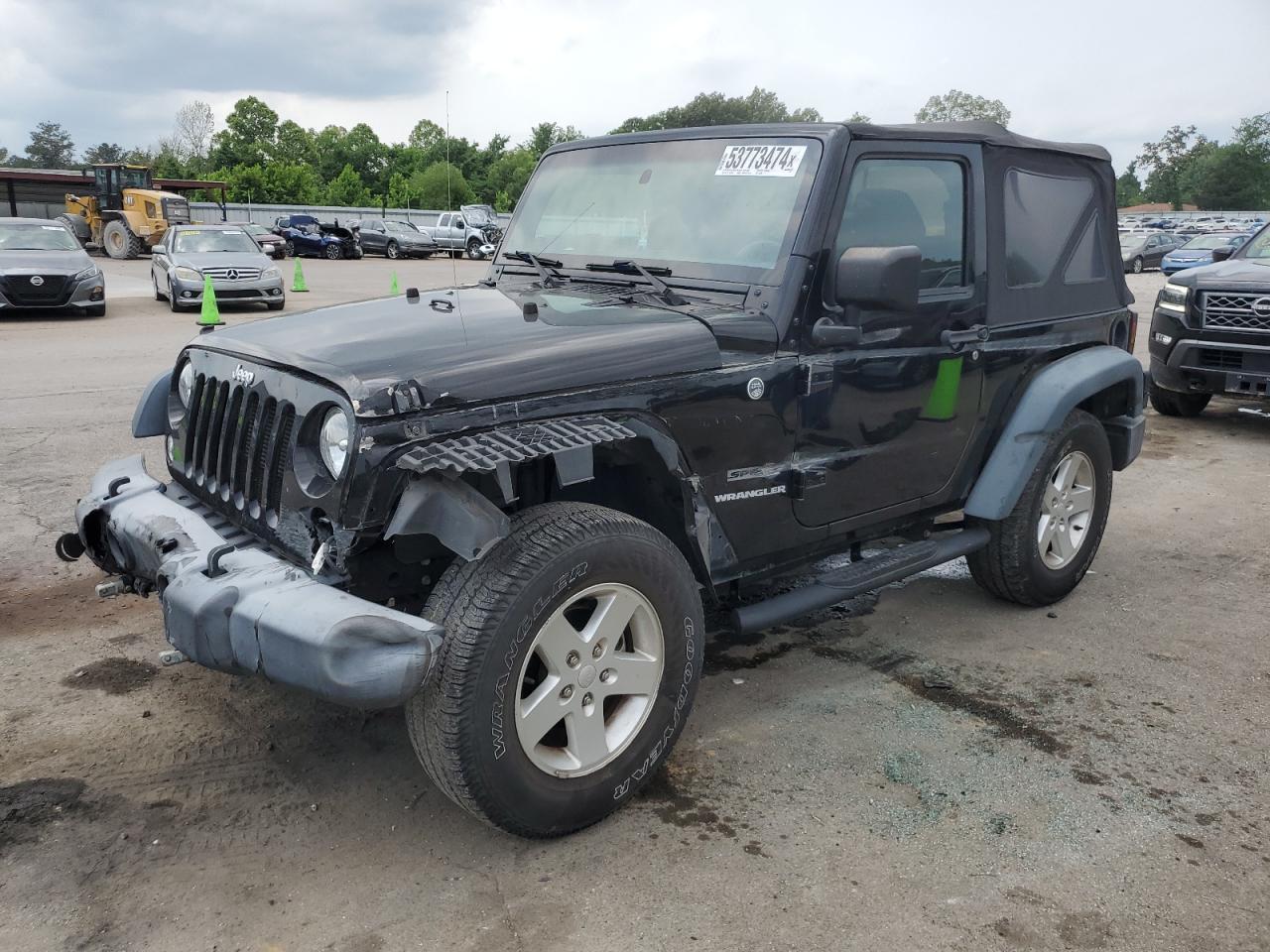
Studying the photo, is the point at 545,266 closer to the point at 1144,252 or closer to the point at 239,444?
the point at 239,444

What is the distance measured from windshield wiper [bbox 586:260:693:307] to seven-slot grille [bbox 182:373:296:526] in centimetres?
134

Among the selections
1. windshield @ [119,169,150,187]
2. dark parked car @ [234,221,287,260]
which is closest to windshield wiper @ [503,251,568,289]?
dark parked car @ [234,221,287,260]

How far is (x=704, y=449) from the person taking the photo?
127 inches

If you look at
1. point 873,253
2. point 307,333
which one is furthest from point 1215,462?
point 307,333

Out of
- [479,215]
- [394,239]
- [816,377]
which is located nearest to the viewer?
[816,377]

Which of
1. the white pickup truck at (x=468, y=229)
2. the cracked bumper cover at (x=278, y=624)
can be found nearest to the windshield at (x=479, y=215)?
the white pickup truck at (x=468, y=229)

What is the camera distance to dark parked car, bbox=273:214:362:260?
116 feet

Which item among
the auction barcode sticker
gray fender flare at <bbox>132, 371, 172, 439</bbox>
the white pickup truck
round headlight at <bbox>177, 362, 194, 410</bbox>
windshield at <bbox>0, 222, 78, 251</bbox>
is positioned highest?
the white pickup truck

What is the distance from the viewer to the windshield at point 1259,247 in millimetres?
9053

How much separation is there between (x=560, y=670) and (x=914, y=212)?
2219 mm

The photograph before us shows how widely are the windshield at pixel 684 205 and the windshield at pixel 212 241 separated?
1519cm

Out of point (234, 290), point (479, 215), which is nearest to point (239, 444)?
point (234, 290)

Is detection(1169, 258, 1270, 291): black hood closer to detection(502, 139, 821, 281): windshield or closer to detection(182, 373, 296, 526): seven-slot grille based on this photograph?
detection(502, 139, 821, 281): windshield

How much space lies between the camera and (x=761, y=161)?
365 centimetres
